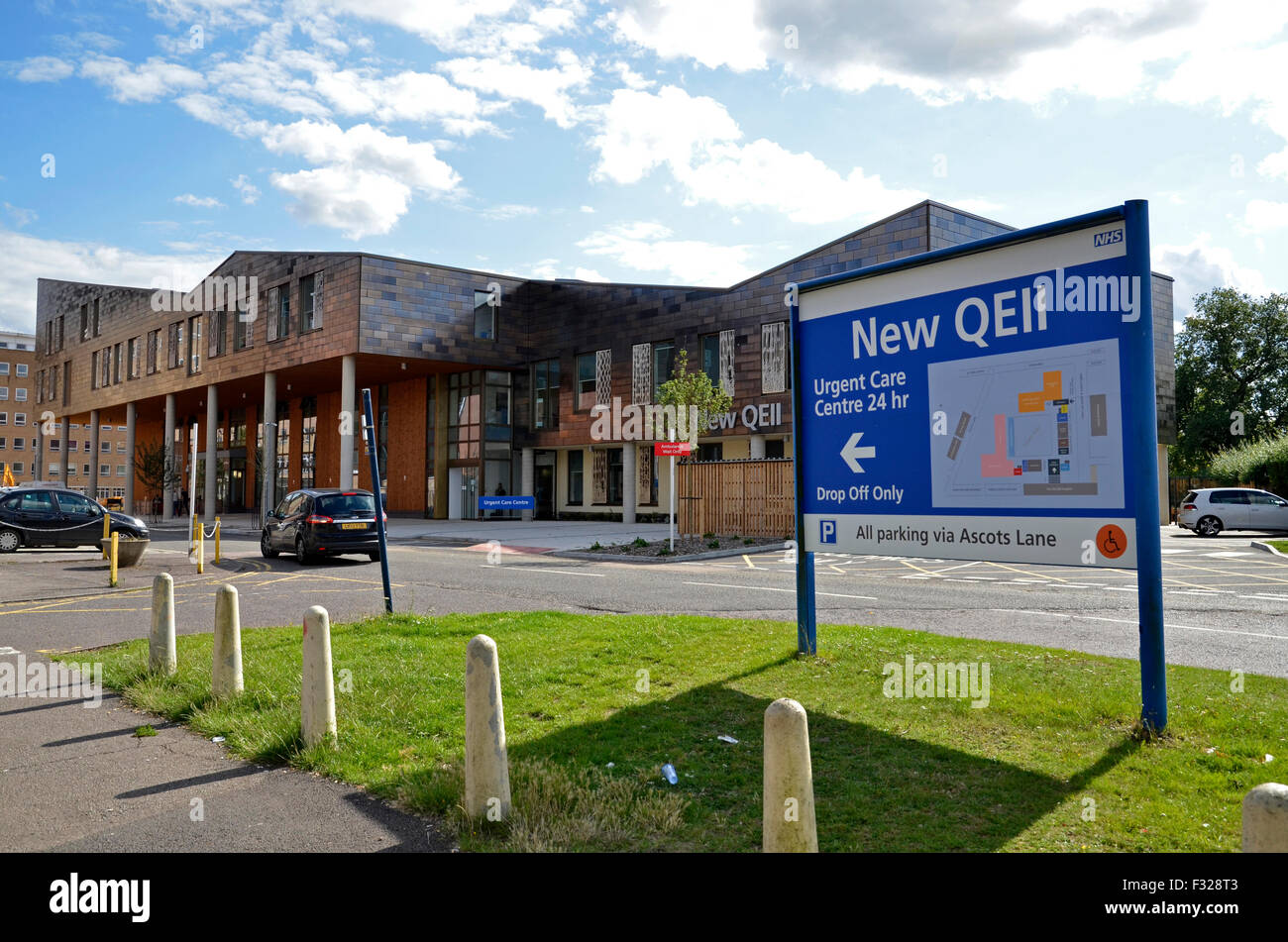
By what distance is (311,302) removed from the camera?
43.0 m

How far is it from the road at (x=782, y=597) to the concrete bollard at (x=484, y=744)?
609 centimetres

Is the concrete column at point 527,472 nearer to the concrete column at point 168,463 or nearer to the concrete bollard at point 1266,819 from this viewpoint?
the concrete column at point 168,463


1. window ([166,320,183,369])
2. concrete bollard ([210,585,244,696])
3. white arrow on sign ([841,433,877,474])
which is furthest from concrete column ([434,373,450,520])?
white arrow on sign ([841,433,877,474])

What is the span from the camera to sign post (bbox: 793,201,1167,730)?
5250 millimetres

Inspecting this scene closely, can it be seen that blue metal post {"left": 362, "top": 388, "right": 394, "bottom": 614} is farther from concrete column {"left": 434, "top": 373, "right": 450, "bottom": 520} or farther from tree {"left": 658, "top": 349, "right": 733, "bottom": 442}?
concrete column {"left": 434, "top": 373, "right": 450, "bottom": 520}

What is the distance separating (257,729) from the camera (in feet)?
19.3

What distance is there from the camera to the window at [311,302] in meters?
42.1

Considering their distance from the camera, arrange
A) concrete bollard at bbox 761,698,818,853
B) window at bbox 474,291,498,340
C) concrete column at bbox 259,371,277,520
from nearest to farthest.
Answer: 1. concrete bollard at bbox 761,698,818,853
2. window at bbox 474,291,498,340
3. concrete column at bbox 259,371,277,520

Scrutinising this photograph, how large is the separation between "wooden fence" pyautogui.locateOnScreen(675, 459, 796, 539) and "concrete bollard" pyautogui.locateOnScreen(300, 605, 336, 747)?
1986cm

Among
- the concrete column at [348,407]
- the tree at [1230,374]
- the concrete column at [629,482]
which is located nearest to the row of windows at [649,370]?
the concrete column at [629,482]
